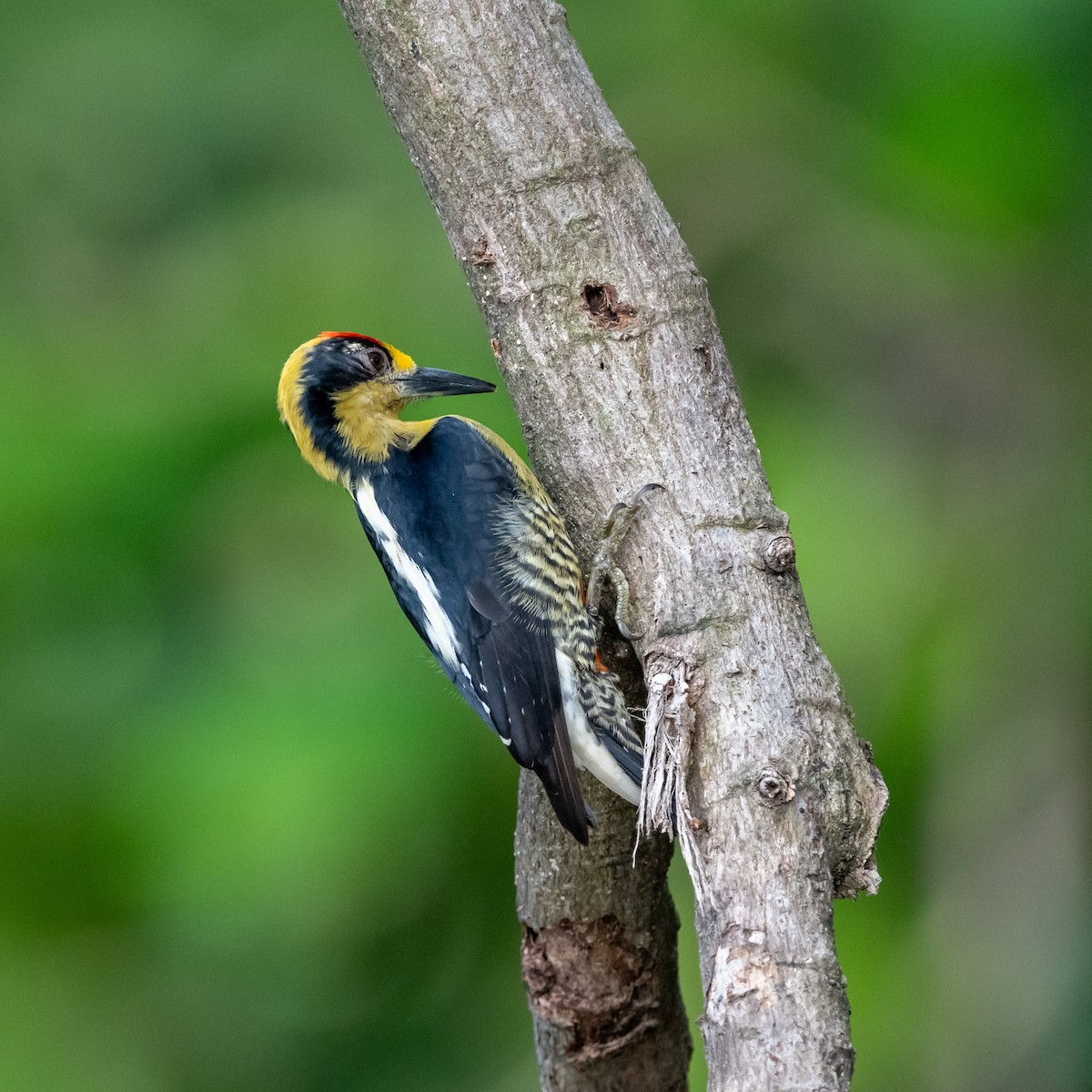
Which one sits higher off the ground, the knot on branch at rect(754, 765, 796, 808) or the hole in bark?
the hole in bark

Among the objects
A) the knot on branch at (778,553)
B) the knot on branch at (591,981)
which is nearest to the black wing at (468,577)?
the knot on branch at (591,981)

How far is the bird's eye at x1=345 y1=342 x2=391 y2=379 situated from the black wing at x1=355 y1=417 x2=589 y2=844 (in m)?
0.22

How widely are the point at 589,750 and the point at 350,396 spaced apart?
104 cm

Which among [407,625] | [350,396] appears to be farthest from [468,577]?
[407,625]

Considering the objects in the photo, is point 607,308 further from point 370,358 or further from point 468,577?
point 370,358

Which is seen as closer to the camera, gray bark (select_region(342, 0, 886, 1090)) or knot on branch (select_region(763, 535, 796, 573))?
gray bark (select_region(342, 0, 886, 1090))

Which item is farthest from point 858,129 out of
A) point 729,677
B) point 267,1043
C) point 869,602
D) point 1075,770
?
point 267,1043

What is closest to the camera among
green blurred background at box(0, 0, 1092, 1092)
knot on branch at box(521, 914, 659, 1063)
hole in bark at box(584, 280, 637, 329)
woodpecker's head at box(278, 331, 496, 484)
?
hole in bark at box(584, 280, 637, 329)

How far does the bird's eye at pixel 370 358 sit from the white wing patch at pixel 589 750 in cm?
90

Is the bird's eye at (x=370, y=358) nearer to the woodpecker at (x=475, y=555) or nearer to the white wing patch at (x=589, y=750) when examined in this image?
the woodpecker at (x=475, y=555)

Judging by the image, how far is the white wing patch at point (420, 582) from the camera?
9.30 ft

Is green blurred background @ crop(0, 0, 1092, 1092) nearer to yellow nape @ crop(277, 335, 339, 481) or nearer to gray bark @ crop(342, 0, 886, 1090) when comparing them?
yellow nape @ crop(277, 335, 339, 481)

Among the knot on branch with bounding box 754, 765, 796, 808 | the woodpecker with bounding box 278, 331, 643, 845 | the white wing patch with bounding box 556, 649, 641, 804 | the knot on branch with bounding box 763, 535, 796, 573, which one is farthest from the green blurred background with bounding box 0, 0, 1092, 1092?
the knot on branch with bounding box 754, 765, 796, 808

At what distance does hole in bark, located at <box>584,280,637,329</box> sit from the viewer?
233cm
